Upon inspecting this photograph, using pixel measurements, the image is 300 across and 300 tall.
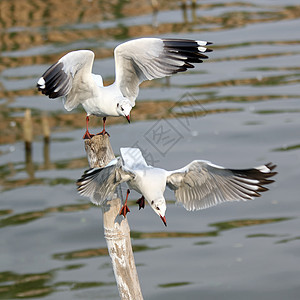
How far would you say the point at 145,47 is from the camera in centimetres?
687

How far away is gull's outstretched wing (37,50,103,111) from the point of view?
658 centimetres

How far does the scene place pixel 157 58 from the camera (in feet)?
22.8

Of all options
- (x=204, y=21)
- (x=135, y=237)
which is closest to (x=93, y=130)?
(x=135, y=237)

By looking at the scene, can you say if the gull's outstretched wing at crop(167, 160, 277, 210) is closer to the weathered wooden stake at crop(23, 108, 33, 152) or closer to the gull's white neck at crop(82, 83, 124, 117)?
the gull's white neck at crop(82, 83, 124, 117)

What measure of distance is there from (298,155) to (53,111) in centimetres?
610

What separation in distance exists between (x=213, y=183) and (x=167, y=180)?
1.30 feet

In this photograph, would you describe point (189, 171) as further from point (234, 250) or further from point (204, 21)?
point (204, 21)

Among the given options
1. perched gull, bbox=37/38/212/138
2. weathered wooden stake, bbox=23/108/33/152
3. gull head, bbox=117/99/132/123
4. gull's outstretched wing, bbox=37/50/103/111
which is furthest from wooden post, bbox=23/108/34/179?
gull head, bbox=117/99/132/123

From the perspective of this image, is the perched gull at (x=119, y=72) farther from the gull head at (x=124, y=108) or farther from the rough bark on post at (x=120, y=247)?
the rough bark on post at (x=120, y=247)

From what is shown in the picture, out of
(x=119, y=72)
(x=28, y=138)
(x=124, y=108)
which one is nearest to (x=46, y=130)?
(x=28, y=138)

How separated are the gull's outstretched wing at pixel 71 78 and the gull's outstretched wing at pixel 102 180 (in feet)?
3.80

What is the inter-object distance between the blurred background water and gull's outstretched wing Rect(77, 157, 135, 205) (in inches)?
191

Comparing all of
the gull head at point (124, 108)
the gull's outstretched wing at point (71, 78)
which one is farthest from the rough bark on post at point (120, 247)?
the gull's outstretched wing at point (71, 78)

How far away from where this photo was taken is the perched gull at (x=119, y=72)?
6578mm
